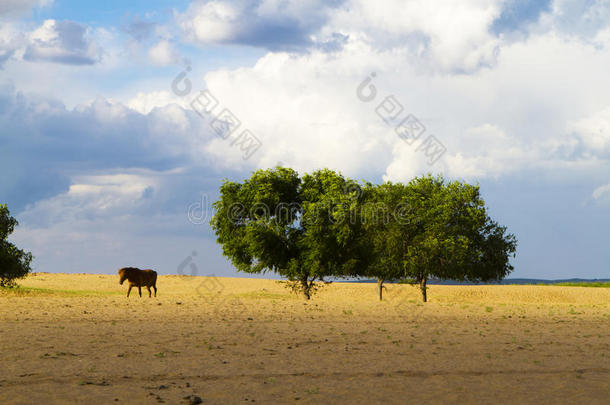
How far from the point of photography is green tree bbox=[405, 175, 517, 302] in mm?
46469

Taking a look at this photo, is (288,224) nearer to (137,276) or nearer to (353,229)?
(353,229)

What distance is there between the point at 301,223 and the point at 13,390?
113 ft

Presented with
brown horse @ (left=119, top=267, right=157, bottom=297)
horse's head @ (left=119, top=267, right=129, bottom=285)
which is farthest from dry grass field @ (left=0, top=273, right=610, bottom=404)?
brown horse @ (left=119, top=267, right=157, bottom=297)

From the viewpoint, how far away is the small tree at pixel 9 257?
4478cm

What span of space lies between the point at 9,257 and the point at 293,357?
3370cm

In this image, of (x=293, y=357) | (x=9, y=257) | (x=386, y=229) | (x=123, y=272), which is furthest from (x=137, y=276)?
(x=293, y=357)

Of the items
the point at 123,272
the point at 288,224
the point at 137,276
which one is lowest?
the point at 137,276

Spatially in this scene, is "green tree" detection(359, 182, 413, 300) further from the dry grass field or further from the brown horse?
the brown horse

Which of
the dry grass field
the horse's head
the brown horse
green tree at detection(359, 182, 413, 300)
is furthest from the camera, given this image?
green tree at detection(359, 182, 413, 300)

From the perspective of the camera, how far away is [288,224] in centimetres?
4716

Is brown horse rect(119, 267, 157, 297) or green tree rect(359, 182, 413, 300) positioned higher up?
green tree rect(359, 182, 413, 300)

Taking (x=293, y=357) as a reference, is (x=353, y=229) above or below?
above

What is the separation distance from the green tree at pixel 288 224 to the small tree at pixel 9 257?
1414 cm

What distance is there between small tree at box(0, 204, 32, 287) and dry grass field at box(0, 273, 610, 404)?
15096 millimetres
